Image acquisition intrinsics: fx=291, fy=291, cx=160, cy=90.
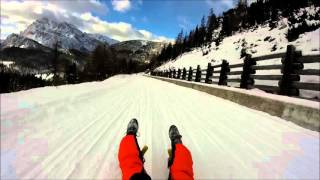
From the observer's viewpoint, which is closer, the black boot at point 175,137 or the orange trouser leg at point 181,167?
the orange trouser leg at point 181,167

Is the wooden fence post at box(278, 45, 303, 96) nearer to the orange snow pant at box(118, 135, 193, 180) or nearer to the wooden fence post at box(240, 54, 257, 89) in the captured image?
the wooden fence post at box(240, 54, 257, 89)

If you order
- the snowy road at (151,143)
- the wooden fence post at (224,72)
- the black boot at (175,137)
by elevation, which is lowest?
the snowy road at (151,143)

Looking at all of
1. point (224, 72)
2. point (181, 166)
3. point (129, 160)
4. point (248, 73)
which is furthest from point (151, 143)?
point (224, 72)

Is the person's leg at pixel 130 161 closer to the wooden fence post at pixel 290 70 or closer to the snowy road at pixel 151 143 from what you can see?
the snowy road at pixel 151 143

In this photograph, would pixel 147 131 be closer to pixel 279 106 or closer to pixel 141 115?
pixel 141 115

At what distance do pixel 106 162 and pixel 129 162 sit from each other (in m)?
1.05

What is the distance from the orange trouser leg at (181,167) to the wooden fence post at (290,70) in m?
4.49

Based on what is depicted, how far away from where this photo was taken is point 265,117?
19.3 feet

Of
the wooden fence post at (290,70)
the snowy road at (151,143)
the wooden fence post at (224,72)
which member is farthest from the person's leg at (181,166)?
the wooden fence post at (224,72)

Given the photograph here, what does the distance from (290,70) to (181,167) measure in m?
4.87

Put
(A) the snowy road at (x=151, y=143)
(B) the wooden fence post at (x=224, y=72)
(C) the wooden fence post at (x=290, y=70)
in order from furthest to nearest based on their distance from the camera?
(B) the wooden fence post at (x=224, y=72) → (C) the wooden fence post at (x=290, y=70) → (A) the snowy road at (x=151, y=143)

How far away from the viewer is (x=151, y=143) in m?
4.50

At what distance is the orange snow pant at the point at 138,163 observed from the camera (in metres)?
2.61

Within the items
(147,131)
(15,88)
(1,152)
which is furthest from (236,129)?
(15,88)
